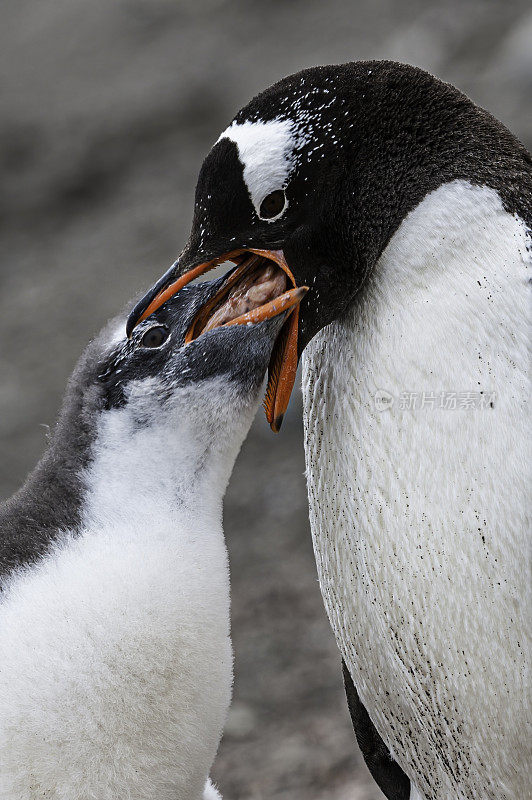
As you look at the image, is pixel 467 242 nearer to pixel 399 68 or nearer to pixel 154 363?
pixel 399 68

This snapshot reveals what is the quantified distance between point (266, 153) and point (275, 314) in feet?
0.51

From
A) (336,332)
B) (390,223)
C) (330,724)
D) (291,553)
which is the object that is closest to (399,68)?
(390,223)

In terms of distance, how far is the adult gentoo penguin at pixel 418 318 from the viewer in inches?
37.4

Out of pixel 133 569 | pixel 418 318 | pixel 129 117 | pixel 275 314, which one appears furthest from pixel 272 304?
pixel 129 117

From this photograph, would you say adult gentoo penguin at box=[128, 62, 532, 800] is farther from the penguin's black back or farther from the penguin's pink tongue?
the penguin's black back

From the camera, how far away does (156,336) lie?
115 cm

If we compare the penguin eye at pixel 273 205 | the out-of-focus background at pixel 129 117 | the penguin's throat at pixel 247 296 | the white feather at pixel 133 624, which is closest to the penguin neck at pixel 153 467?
the white feather at pixel 133 624

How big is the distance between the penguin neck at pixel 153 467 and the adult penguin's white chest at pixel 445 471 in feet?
0.44

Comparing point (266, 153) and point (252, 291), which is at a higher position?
point (266, 153)

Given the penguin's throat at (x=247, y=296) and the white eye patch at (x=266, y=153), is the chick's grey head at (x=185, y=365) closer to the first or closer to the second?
the penguin's throat at (x=247, y=296)

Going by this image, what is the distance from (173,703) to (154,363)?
0.36 meters

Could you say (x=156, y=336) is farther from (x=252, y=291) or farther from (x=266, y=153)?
(x=266, y=153)

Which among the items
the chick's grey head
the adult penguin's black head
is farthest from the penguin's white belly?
the adult penguin's black head

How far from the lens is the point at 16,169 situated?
3.04m
